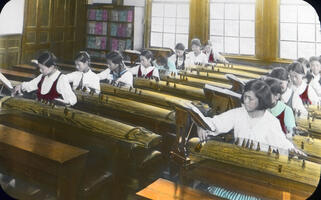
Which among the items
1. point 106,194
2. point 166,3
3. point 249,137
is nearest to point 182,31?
point 166,3

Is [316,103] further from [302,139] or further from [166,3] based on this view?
[166,3]

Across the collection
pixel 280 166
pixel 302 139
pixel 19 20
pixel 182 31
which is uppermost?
pixel 19 20

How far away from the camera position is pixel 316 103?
2.23 metres

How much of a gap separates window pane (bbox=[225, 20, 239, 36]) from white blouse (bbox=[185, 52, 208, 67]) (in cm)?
24

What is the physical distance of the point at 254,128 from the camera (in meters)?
2.26

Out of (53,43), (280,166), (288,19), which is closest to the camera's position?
(280,166)

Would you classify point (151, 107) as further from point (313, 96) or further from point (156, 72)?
point (313, 96)

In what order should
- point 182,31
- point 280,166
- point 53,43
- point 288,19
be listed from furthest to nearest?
point 53,43, point 182,31, point 288,19, point 280,166

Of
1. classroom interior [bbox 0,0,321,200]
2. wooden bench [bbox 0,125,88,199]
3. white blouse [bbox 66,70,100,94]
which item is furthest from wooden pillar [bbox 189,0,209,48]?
wooden bench [bbox 0,125,88,199]

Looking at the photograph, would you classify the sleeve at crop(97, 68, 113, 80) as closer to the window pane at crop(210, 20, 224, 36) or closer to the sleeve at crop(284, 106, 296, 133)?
the window pane at crop(210, 20, 224, 36)

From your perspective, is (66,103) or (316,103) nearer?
(316,103)

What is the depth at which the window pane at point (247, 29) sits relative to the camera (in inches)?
93.1

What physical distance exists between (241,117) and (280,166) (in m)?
0.40

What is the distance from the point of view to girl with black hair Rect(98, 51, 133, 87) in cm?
277
